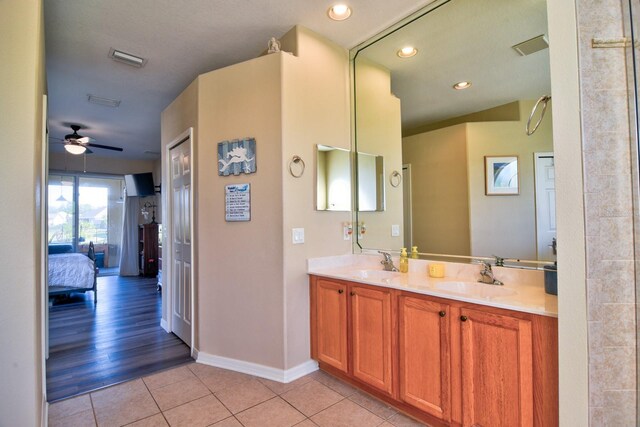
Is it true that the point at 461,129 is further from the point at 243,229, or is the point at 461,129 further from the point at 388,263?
the point at 243,229

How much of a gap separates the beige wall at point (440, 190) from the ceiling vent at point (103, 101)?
3.74 metres

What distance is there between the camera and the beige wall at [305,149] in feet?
7.87

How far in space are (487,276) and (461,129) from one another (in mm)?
1077

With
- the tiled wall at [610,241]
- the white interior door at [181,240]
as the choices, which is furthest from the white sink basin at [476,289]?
the white interior door at [181,240]

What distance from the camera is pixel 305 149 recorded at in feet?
8.29

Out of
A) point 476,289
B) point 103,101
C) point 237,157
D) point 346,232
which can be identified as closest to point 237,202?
point 237,157

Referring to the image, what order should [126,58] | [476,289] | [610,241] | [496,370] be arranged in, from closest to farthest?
[610,241]
[496,370]
[476,289]
[126,58]

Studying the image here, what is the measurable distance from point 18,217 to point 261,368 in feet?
6.15

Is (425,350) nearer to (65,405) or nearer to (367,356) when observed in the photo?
(367,356)

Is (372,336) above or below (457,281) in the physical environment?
below

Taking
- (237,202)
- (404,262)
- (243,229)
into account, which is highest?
(237,202)

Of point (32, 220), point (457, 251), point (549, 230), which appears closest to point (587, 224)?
point (549, 230)

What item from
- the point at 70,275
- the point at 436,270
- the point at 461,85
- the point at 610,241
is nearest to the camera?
the point at 610,241

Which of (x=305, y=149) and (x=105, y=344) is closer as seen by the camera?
(x=305, y=149)
